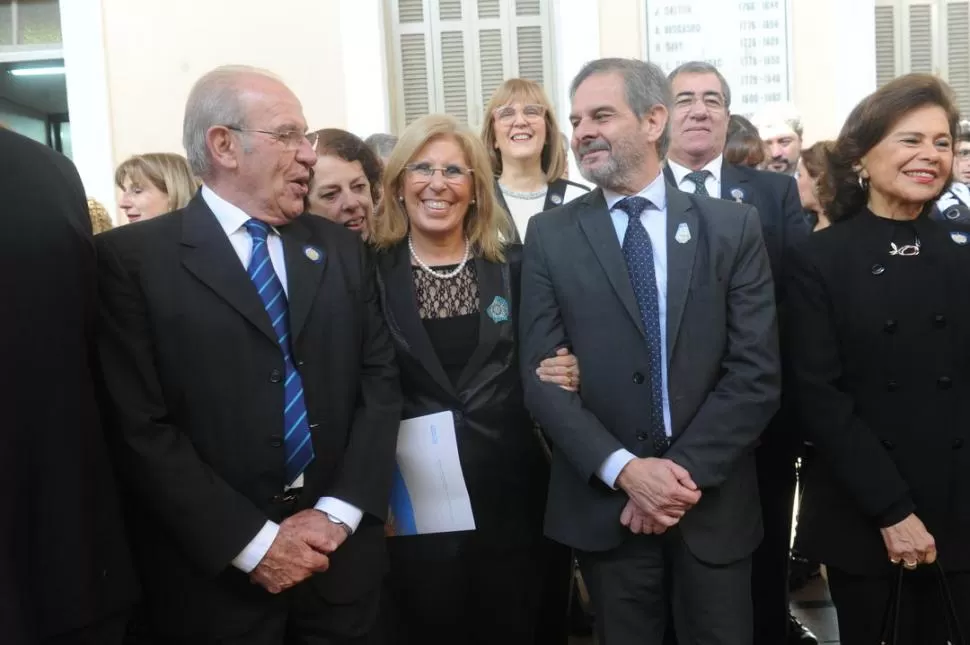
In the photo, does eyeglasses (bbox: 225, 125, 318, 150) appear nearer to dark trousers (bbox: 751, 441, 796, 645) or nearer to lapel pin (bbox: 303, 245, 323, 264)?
lapel pin (bbox: 303, 245, 323, 264)

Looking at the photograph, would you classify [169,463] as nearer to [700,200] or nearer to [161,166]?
[700,200]

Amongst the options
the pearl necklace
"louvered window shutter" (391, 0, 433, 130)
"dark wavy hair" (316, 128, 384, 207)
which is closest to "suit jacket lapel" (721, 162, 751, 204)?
the pearl necklace

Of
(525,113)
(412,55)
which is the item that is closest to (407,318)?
(525,113)

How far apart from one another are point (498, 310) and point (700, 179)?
1.10 m

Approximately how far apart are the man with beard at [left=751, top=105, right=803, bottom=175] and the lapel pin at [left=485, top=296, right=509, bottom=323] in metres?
3.06

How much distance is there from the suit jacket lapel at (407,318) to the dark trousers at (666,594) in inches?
27.7

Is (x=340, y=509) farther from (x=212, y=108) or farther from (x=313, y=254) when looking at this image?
(x=212, y=108)

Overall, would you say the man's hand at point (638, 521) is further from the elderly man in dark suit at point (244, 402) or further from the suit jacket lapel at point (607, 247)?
the elderly man in dark suit at point (244, 402)

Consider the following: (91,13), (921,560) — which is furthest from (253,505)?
(91,13)

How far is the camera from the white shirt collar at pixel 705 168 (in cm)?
363

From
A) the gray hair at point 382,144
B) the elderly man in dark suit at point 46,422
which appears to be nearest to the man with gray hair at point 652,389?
the elderly man in dark suit at point 46,422

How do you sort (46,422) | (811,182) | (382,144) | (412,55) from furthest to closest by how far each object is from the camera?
(412,55) < (382,144) < (811,182) < (46,422)

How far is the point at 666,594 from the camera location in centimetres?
269

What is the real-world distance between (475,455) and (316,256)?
0.79m
